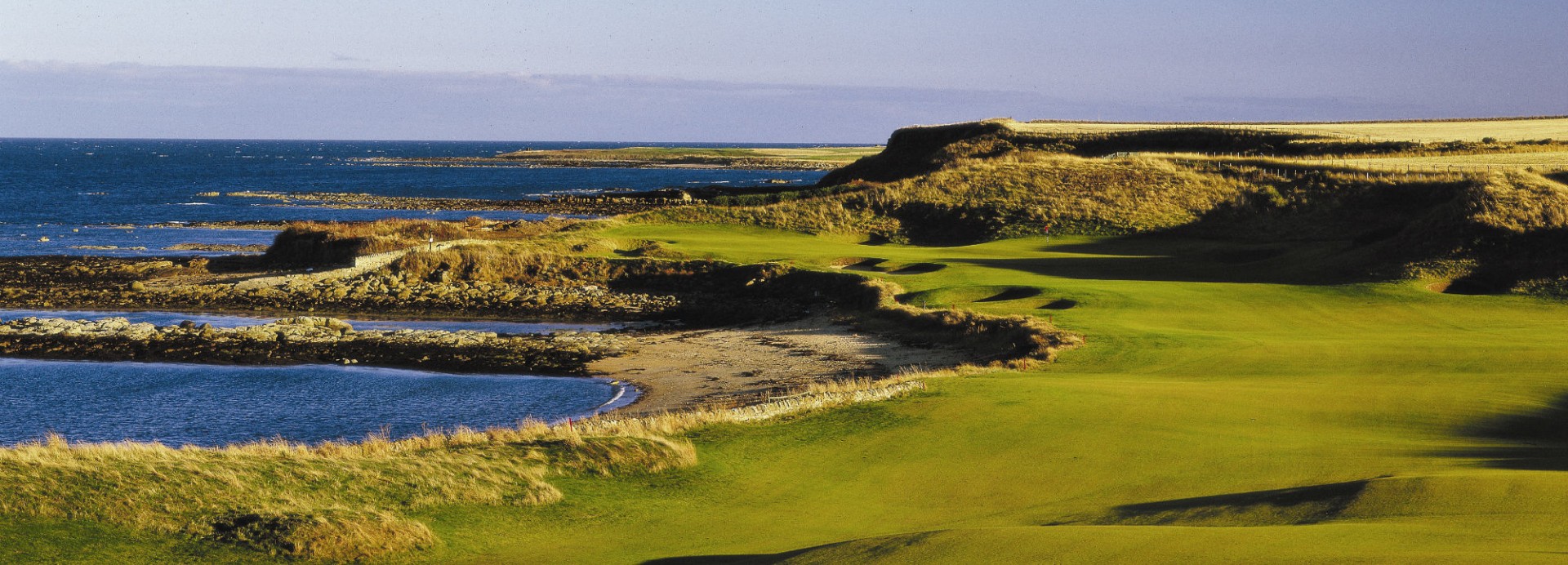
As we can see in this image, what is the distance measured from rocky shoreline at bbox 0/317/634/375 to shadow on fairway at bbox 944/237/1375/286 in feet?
58.2

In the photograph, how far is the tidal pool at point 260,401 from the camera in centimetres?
2612

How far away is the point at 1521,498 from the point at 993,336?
2044 cm

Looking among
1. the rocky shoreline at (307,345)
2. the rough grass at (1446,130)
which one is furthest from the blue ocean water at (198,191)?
the rough grass at (1446,130)

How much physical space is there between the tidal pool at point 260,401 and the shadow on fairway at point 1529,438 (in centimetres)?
1754

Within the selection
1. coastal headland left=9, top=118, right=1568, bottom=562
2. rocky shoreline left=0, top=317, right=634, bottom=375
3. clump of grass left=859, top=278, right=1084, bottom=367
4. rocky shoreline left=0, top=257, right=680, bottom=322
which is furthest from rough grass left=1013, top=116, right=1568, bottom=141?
rocky shoreline left=0, top=317, right=634, bottom=375

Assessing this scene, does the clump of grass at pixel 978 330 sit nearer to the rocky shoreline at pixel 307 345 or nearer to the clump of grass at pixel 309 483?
the rocky shoreline at pixel 307 345

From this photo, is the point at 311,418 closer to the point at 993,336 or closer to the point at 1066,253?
the point at 993,336

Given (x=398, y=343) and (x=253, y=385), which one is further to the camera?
(x=398, y=343)

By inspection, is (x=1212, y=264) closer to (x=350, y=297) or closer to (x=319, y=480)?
(x=350, y=297)

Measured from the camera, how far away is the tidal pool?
26.1 m

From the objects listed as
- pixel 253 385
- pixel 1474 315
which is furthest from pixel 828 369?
pixel 1474 315

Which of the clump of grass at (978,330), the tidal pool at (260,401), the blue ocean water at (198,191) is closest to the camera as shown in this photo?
the tidal pool at (260,401)

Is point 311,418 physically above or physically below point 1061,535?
below

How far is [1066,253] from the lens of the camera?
52.7 meters
